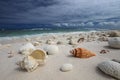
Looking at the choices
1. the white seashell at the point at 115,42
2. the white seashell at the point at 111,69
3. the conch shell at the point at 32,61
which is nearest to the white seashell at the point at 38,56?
the conch shell at the point at 32,61

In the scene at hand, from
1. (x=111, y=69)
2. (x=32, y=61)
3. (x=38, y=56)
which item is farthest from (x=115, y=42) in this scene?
(x=32, y=61)

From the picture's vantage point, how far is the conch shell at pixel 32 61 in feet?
6.14

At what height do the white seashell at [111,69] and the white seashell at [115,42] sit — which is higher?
the white seashell at [115,42]

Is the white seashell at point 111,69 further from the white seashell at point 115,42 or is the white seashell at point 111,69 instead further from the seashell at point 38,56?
the white seashell at point 115,42

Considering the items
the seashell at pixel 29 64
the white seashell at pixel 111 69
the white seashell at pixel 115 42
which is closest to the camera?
the white seashell at pixel 111 69

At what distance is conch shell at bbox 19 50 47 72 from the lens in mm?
1871

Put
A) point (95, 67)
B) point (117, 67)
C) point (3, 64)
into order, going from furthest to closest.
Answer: point (3, 64), point (95, 67), point (117, 67)

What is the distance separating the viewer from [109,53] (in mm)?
2582

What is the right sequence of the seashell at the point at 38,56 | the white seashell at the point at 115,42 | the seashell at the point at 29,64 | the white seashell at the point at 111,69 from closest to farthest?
the white seashell at the point at 111,69, the seashell at the point at 29,64, the seashell at the point at 38,56, the white seashell at the point at 115,42

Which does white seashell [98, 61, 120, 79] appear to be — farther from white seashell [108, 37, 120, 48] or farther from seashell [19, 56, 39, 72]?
white seashell [108, 37, 120, 48]

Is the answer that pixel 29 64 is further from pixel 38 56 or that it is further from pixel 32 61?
pixel 38 56

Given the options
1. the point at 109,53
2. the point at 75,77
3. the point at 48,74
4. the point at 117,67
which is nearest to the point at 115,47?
the point at 109,53

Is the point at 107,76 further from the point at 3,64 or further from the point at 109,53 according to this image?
the point at 3,64

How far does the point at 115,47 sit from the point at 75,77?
1468 mm
